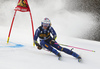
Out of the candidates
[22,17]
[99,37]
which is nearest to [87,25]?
[99,37]

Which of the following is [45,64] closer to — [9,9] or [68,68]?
[68,68]

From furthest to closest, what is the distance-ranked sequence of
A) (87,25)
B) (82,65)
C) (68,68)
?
(87,25)
(82,65)
(68,68)

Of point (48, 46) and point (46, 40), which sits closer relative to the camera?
point (48, 46)

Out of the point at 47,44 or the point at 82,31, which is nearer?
the point at 47,44

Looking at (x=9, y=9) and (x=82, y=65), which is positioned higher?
(x=9, y=9)

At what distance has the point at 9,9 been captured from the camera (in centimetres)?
1375

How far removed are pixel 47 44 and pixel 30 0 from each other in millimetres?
10265

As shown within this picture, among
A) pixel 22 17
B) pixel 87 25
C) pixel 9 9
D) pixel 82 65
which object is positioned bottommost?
pixel 82 65

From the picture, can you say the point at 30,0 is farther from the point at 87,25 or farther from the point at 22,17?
the point at 87,25

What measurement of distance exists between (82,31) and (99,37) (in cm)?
168

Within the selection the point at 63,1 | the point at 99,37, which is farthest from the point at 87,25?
the point at 63,1

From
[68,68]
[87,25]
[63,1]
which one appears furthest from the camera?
[63,1]

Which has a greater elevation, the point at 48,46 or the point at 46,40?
the point at 46,40

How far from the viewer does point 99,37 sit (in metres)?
11.1
